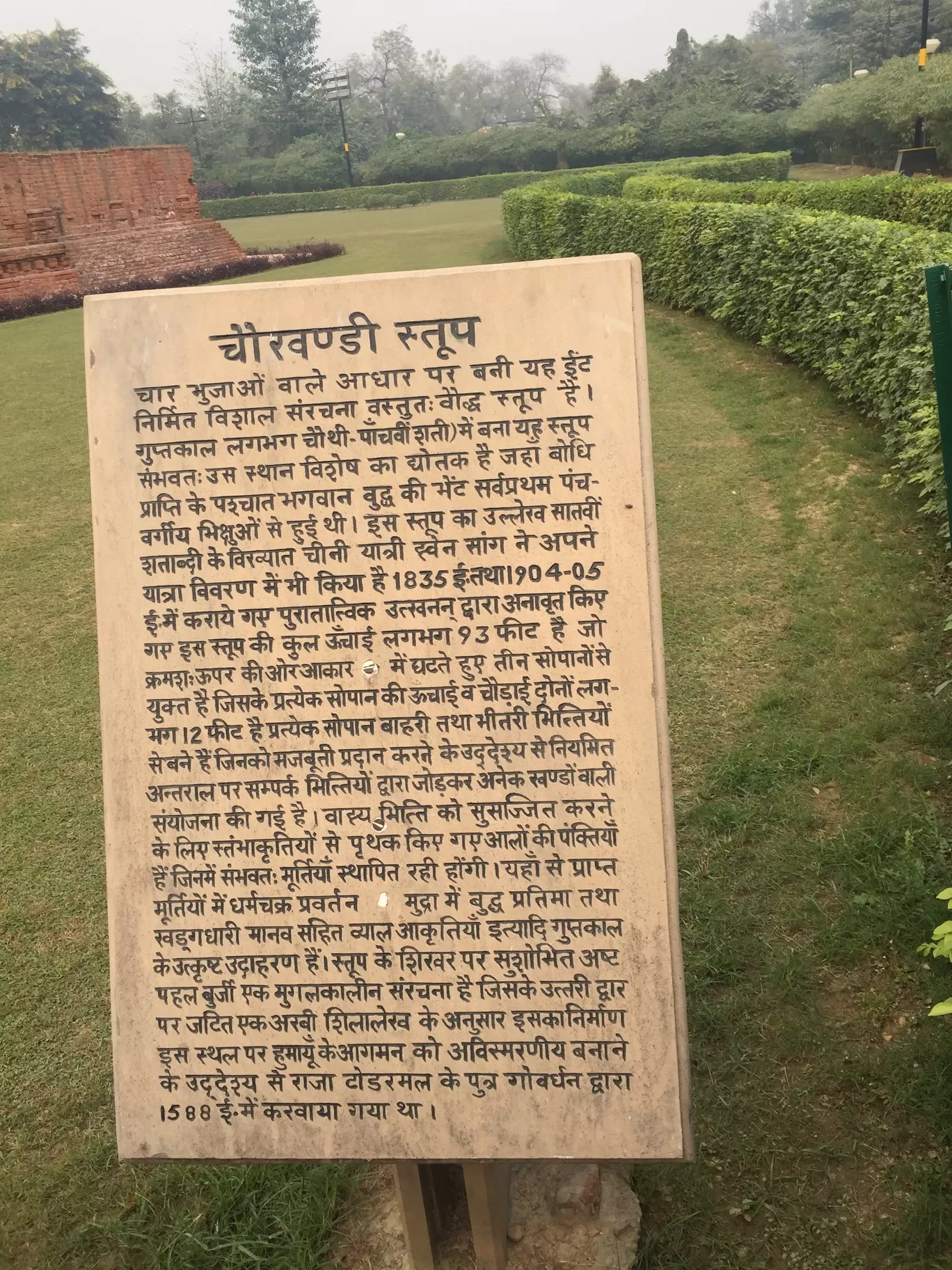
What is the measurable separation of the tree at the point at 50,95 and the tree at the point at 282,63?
668 cm

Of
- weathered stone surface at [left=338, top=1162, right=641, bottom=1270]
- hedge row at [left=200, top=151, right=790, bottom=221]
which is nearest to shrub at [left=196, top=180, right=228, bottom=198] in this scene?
hedge row at [left=200, top=151, right=790, bottom=221]

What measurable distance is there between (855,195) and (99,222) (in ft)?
43.7

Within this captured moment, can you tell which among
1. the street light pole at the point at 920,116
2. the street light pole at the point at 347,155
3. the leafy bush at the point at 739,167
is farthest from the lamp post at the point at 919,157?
the street light pole at the point at 347,155

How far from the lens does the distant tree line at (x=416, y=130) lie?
29250 mm

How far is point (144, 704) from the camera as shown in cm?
168

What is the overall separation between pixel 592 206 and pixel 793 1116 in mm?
13014

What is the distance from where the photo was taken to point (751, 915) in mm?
2803

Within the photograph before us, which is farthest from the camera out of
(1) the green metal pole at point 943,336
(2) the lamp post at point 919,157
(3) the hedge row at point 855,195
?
(2) the lamp post at point 919,157

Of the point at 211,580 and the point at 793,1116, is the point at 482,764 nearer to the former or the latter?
the point at 211,580

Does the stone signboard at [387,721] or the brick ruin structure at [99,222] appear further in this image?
the brick ruin structure at [99,222]

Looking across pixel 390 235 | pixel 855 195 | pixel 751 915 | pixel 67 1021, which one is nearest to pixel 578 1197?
pixel 751 915

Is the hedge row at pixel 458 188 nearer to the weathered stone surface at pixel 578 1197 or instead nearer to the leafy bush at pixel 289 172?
the leafy bush at pixel 289 172

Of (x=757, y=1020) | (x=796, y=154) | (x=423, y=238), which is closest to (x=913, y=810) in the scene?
(x=757, y=1020)

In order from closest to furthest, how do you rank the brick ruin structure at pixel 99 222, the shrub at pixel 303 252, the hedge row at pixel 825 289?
the hedge row at pixel 825 289, the brick ruin structure at pixel 99 222, the shrub at pixel 303 252
